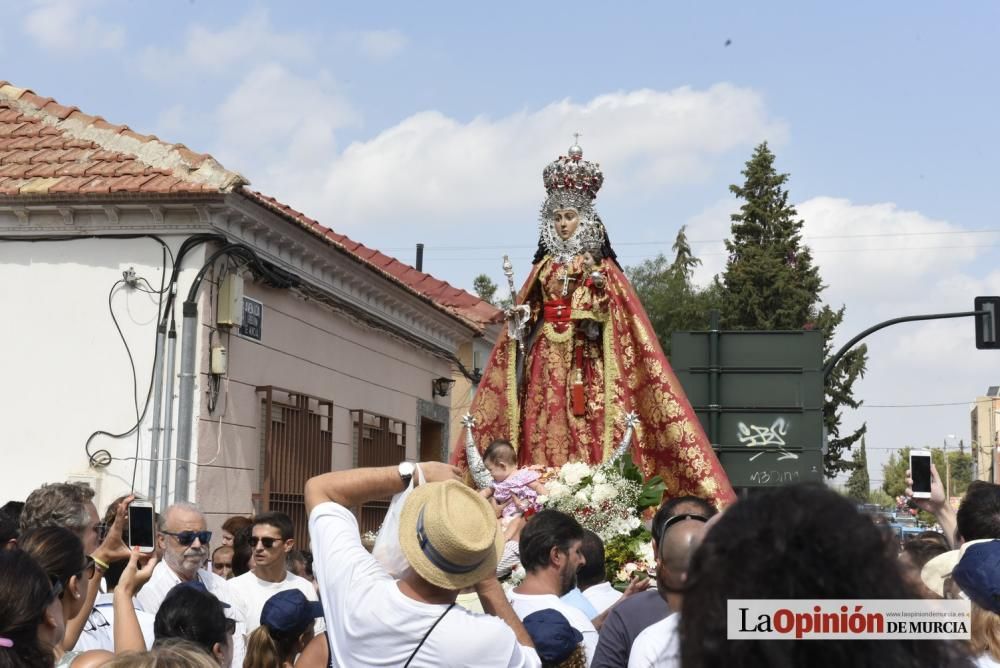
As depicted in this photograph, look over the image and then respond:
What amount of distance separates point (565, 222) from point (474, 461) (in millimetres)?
1929

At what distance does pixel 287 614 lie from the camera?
13.8ft

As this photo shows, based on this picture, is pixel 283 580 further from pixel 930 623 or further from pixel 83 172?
pixel 83 172

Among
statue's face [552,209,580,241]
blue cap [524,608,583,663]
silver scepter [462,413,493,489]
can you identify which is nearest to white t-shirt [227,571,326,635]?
blue cap [524,608,583,663]

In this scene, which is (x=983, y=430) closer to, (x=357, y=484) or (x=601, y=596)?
(x=601, y=596)

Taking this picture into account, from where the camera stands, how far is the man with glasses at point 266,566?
589 cm

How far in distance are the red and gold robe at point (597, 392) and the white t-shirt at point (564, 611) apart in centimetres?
489

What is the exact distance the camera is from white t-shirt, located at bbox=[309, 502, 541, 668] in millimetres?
2873

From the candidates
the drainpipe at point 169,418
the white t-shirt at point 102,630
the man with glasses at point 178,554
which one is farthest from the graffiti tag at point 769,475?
the white t-shirt at point 102,630

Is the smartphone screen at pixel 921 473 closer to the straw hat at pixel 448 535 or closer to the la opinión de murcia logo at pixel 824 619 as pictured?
the straw hat at pixel 448 535

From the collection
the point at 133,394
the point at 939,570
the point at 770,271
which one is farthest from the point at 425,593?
the point at 770,271

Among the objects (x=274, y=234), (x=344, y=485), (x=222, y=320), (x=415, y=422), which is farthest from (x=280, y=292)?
(x=344, y=485)

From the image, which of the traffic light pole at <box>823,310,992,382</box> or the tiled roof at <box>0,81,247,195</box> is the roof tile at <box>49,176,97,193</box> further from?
the traffic light pole at <box>823,310,992,382</box>

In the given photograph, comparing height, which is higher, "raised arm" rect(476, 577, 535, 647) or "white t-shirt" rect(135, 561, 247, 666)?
"raised arm" rect(476, 577, 535, 647)

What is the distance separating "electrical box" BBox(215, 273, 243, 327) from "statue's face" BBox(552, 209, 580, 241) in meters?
4.04
